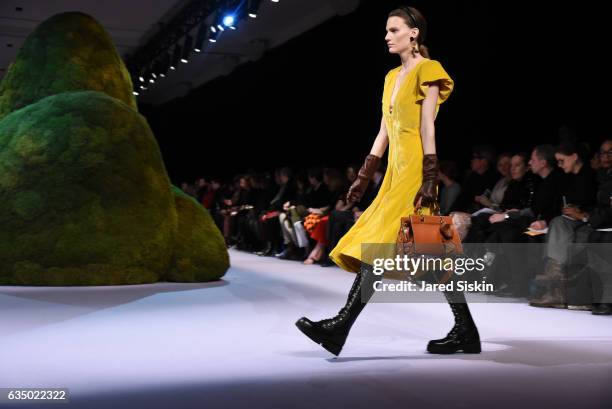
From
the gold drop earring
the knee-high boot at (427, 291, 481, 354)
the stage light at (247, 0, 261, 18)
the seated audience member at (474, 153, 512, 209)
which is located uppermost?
the stage light at (247, 0, 261, 18)

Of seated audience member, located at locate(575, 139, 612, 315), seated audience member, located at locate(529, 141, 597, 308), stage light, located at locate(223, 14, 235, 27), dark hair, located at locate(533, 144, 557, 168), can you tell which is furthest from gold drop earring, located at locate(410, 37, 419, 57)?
stage light, located at locate(223, 14, 235, 27)

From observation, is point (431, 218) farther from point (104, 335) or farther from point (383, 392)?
point (104, 335)

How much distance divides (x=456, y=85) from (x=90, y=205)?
380cm

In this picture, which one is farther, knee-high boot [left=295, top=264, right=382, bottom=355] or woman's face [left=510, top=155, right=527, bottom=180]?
woman's face [left=510, top=155, right=527, bottom=180]

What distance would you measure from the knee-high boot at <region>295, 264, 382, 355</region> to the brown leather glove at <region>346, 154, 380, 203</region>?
33 centimetres

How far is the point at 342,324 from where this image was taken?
3.17 meters

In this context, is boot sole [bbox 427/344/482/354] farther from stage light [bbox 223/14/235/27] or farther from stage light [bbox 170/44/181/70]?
stage light [bbox 170/44/181/70]

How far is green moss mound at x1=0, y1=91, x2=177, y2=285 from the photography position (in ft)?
19.0

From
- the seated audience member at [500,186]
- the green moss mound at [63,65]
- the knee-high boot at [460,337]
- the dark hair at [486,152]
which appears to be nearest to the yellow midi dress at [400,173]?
the knee-high boot at [460,337]

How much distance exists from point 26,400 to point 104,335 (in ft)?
4.45

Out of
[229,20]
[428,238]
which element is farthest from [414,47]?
[229,20]

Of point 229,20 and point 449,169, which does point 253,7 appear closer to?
point 229,20

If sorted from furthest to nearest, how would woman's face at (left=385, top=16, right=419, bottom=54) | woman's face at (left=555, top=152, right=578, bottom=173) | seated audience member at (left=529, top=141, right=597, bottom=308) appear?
woman's face at (left=555, top=152, right=578, bottom=173) < seated audience member at (left=529, top=141, right=597, bottom=308) < woman's face at (left=385, top=16, right=419, bottom=54)

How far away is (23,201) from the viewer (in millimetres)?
5828
